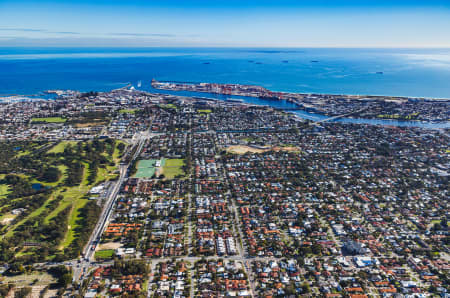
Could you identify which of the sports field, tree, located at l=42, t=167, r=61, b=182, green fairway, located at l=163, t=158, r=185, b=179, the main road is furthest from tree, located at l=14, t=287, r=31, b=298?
green fairway, located at l=163, t=158, r=185, b=179

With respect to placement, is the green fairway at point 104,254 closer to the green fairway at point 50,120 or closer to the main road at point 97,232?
the main road at point 97,232

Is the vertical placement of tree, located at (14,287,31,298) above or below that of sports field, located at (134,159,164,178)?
below

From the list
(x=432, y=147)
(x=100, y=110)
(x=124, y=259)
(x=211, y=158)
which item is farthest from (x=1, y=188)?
(x=432, y=147)

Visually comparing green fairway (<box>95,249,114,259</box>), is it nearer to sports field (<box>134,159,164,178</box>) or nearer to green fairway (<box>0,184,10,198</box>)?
sports field (<box>134,159,164,178</box>)

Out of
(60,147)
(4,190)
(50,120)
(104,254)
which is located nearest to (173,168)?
(104,254)

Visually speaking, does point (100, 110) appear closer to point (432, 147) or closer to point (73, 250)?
point (73, 250)

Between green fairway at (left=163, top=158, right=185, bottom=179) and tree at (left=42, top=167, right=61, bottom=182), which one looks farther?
green fairway at (left=163, top=158, right=185, bottom=179)
